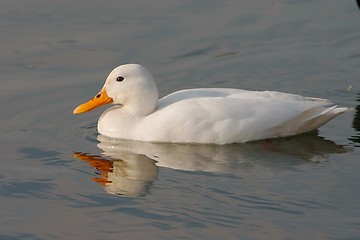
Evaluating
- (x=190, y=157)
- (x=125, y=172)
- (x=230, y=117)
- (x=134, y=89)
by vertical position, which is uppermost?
(x=134, y=89)

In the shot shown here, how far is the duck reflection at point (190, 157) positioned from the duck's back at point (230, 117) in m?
0.09

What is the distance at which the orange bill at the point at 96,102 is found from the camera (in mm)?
10992

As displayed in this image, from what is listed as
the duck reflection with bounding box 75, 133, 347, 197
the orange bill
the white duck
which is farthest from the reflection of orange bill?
the orange bill

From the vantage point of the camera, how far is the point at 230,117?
10438mm

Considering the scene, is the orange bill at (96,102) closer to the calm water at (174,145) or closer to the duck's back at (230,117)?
the calm water at (174,145)

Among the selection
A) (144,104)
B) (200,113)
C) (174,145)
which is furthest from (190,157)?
(144,104)

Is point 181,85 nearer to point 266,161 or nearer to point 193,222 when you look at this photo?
point 266,161

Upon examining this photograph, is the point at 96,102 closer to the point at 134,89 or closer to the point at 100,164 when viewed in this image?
the point at 134,89

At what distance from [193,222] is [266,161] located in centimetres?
173

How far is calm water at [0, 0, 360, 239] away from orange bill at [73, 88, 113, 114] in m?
0.27

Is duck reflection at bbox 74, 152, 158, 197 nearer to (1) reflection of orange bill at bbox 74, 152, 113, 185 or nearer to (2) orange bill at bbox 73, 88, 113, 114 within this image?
(1) reflection of orange bill at bbox 74, 152, 113, 185

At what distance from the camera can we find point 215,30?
1433 cm

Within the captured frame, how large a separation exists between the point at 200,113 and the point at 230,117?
30cm

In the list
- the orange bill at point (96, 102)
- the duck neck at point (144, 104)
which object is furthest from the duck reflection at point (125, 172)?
the orange bill at point (96, 102)
